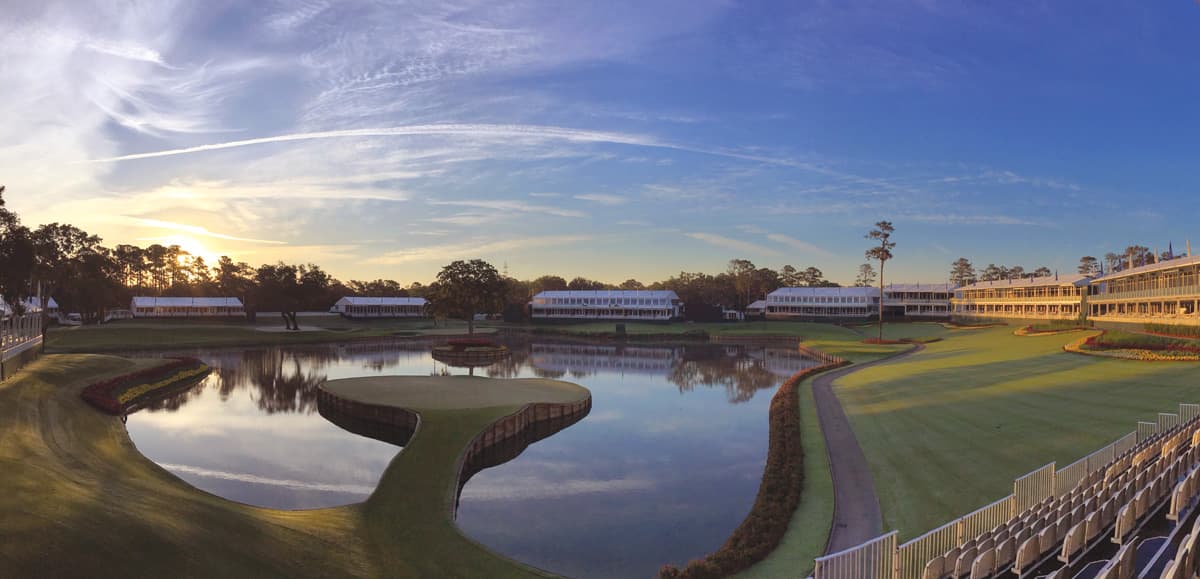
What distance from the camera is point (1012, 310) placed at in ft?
299

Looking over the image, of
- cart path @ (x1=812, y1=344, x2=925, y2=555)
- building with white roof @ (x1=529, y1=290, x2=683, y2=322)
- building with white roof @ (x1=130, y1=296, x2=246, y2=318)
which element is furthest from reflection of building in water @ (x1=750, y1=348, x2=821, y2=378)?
building with white roof @ (x1=130, y1=296, x2=246, y2=318)

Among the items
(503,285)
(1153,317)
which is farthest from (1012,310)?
(503,285)

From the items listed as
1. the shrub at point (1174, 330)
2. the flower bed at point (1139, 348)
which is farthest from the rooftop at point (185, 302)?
the shrub at point (1174, 330)

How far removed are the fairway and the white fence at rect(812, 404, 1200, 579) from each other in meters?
2.46

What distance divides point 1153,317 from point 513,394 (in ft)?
179

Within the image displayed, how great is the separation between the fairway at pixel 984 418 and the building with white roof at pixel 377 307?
10703 cm

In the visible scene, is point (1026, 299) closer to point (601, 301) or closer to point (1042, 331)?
point (1042, 331)

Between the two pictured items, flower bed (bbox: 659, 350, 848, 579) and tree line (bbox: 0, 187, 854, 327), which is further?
tree line (bbox: 0, 187, 854, 327)

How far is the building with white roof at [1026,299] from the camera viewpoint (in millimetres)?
76875

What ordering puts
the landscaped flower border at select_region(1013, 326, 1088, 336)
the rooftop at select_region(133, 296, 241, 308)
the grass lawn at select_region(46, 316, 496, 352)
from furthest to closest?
the rooftop at select_region(133, 296, 241, 308) → the grass lawn at select_region(46, 316, 496, 352) → the landscaped flower border at select_region(1013, 326, 1088, 336)

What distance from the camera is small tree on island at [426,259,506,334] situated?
74.9 meters

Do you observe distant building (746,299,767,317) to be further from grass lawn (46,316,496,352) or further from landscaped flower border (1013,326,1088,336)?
landscaped flower border (1013,326,1088,336)

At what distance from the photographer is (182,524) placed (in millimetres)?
11617

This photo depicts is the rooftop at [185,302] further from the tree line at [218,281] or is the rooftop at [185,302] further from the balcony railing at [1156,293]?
the balcony railing at [1156,293]
